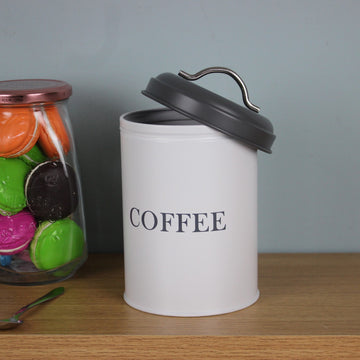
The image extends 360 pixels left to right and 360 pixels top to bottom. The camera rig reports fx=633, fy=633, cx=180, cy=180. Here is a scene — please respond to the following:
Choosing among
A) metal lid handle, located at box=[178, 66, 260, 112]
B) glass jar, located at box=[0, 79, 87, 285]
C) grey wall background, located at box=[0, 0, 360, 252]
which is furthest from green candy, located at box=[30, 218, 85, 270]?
metal lid handle, located at box=[178, 66, 260, 112]

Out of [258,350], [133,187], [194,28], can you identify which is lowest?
[258,350]

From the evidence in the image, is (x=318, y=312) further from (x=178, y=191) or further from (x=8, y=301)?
(x=8, y=301)

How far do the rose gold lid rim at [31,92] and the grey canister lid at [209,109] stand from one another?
13 centimetres

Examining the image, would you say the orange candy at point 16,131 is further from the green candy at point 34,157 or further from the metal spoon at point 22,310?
the metal spoon at point 22,310

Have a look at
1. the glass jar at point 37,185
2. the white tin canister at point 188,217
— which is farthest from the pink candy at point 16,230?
the white tin canister at point 188,217

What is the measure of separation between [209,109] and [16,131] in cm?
23

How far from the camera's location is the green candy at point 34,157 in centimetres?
74

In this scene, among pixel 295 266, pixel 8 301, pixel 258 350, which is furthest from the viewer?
pixel 295 266

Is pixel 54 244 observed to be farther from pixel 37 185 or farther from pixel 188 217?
pixel 188 217

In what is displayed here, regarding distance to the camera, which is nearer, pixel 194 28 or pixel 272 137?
pixel 272 137

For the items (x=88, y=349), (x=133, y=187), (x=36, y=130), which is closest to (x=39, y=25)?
(x=36, y=130)

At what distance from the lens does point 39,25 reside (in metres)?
0.86

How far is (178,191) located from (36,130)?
0.19 m

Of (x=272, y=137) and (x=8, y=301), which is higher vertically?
(x=272, y=137)
